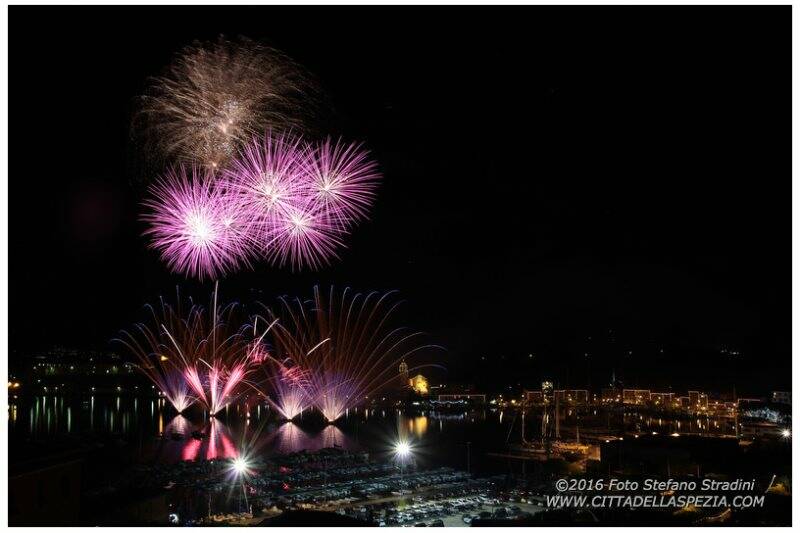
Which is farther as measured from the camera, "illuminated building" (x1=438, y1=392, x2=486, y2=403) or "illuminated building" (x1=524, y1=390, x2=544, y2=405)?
"illuminated building" (x1=438, y1=392, x2=486, y2=403)

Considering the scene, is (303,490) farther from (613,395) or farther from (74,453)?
(613,395)

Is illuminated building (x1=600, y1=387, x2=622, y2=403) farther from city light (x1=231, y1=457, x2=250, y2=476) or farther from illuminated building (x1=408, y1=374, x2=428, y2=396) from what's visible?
city light (x1=231, y1=457, x2=250, y2=476)

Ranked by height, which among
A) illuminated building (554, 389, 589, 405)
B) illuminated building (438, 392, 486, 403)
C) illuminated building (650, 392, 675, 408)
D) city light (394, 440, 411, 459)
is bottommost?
illuminated building (438, 392, 486, 403)

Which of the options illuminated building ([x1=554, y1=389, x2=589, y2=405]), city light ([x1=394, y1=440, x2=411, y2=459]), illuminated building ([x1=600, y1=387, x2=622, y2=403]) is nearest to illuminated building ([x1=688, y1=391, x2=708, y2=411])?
illuminated building ([x1=600, y1=387, x2=622, y2=403])

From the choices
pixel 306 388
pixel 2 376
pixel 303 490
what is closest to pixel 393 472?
pixel 303 490

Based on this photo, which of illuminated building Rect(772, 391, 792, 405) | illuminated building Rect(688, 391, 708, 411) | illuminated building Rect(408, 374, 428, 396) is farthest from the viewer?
illuminated building Rect(408, 374, 428, 396)

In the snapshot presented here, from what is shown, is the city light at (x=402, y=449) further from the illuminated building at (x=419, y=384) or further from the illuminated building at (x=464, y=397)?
the illuminated building at (x=419, y=384)

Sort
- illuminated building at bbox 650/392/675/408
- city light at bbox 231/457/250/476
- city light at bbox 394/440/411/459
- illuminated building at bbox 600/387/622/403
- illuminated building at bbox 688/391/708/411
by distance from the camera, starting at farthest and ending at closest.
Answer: illuminated building at bbox 600/387/622/403
illuminated building at bbox 650/392/675/408
illuminated building at bbox 688/391/708/411
city light at bbox 394/440/411/459
city light at bbox 231/457/250/476

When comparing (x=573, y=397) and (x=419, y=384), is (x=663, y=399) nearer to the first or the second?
(x=573, y=397)
